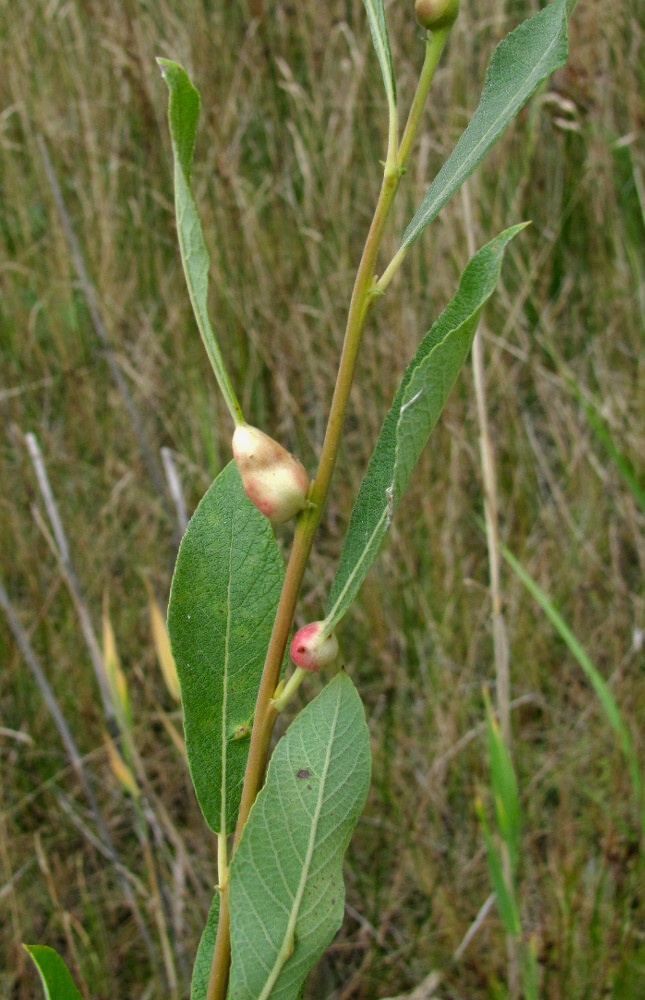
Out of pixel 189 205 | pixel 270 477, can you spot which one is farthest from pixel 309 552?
pixel 189 205

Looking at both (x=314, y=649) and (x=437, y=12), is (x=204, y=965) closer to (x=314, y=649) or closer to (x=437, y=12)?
(x=314, y=649)

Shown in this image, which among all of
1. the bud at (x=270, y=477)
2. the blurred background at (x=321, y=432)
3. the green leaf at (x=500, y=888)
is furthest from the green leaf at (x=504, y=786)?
the bud at (x=270, y=477)

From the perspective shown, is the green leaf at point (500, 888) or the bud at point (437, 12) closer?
the bud at point (437, 12)

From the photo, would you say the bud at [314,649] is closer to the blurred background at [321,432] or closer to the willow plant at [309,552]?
the willow plant at [309,552]

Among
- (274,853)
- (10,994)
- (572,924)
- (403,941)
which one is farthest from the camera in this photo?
(403,941)

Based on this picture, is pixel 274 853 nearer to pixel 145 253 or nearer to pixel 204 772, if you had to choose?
pixel 204 772

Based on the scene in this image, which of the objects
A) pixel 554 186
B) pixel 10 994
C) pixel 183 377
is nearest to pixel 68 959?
pixel 10 994

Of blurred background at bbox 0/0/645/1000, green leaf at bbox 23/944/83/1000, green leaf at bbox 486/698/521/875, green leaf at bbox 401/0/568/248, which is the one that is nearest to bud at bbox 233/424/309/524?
green leaf at bbox 401/0/568/248

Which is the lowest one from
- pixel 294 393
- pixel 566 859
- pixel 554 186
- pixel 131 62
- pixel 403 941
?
pixel 403 941
